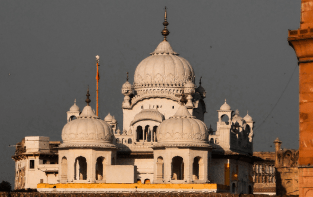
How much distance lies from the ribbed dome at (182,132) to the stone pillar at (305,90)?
35020 mm

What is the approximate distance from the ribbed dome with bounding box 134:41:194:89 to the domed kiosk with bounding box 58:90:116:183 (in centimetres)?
843

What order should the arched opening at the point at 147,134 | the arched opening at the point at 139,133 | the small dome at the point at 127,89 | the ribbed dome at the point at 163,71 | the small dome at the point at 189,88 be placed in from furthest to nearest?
the small dome at the point at 127,89, the ribbed dome at the point at 163,71, the small dome at the point at 189,88, the arched opening at the point at 139,133, the arched opening at the point at 147,134

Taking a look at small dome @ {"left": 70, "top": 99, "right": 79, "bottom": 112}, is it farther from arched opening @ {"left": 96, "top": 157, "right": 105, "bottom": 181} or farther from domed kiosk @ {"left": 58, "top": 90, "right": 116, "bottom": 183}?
arched opening @ {"left": 96, "top": 157, "right": 105, "bottom": 181}

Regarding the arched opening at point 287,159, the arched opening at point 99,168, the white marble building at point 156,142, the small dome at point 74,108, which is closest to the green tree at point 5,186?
the white marble building at point 156,142

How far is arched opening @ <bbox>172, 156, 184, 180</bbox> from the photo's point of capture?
7175cm

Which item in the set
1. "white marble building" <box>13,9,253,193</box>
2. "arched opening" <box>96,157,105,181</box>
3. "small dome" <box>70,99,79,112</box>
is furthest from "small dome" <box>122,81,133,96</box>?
"arched opening" <box>96,157,105,181</box>

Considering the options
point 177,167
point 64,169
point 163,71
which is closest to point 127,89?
point 163,71

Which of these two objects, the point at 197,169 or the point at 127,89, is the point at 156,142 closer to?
the point at 197,169

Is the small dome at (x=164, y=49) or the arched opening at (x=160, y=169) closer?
the arched opening at (x=160, y=169)

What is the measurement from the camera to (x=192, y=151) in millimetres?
68375

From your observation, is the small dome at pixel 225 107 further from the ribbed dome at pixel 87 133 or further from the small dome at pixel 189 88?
the ribbed dome at pixel 87 133

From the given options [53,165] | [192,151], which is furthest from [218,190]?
[53,165]

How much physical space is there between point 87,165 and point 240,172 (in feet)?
50.2

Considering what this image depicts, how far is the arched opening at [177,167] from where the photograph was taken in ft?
235
